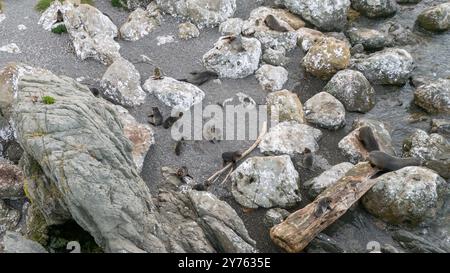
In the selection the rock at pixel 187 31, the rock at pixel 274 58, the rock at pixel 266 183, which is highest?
the rock at pixel 187 31

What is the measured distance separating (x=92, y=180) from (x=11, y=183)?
4.88 m

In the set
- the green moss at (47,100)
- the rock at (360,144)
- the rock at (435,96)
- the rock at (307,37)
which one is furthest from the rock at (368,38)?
the green moss at (47,100)

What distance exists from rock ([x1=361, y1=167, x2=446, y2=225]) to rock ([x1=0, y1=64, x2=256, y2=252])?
13.5ft

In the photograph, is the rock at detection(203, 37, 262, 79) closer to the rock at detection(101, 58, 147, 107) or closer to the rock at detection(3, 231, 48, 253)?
the rock at detection(101, 58, 147, 107)

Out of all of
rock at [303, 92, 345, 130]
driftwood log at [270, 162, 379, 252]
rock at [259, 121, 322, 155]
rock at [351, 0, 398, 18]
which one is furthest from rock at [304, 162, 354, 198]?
rock at [351, 0, 398, 18]

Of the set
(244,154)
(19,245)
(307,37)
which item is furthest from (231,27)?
(19,245)

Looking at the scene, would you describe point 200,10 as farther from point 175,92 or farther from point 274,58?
point 175,92

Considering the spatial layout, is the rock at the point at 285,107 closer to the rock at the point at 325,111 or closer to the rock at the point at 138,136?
the rock at the point at 325,111

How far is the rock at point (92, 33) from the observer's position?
1888 centimetres

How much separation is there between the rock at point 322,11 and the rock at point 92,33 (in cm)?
845

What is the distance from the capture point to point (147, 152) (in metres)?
15.7

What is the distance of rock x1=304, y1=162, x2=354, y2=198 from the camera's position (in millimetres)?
14766

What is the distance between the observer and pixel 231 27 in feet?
69.1
